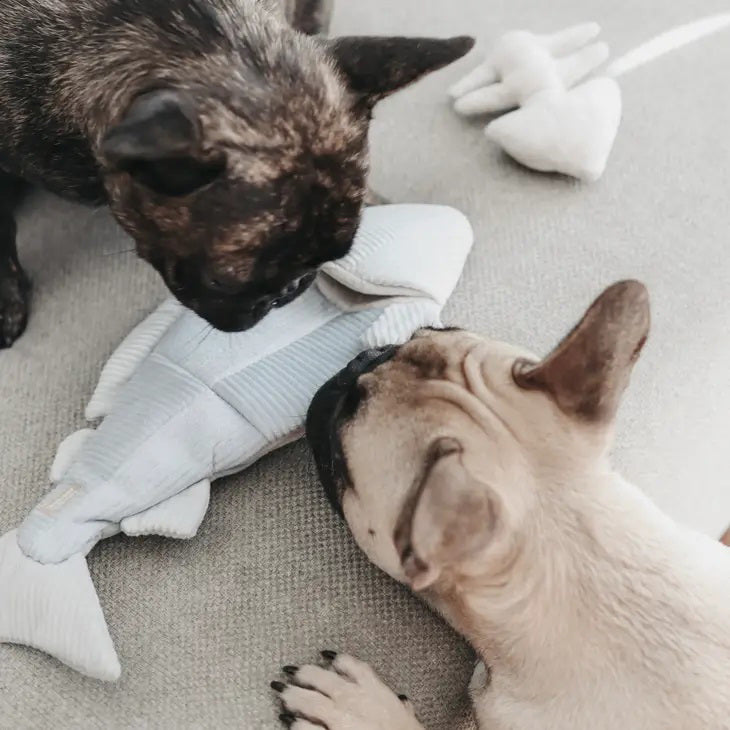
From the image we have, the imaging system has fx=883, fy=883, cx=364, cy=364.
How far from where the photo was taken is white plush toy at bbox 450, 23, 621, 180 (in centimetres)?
174

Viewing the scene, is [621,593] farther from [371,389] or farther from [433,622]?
[371,389]

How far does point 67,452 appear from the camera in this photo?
144 cm

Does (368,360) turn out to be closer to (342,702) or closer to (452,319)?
(452,319)

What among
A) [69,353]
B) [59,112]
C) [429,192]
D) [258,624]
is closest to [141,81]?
[59,112]

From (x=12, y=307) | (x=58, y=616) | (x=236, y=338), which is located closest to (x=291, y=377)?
(x=236, y=338)

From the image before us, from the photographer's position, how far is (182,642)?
4.31 ft

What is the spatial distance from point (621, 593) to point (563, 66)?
1208mm

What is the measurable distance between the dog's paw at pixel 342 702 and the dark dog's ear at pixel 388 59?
888 mm

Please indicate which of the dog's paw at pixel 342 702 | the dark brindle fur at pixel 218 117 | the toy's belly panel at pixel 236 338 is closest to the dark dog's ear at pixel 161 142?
the dark brindle fur at pixel 218 117

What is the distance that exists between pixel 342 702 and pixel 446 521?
0.44 m

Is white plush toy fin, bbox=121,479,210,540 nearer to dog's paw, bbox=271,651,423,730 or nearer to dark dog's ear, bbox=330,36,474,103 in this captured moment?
dog's paw, bbox=271,651,423,730

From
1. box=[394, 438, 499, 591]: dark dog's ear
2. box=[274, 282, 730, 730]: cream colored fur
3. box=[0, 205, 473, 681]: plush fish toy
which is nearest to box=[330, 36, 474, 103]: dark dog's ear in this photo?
box=[0, 205, 473, 681]: plush fish toy

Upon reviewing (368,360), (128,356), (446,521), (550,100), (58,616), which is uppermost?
(550,100)

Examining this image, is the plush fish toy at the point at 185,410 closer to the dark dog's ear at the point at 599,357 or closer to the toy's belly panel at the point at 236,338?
the toy's belly panel at the point at 236,338
